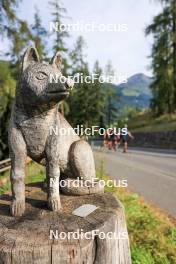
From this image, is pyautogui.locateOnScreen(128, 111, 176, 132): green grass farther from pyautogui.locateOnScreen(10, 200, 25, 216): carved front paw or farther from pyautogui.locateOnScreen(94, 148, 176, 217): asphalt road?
pyautogui.locateOnScreen(10, 200, 25, 216): carved front paw

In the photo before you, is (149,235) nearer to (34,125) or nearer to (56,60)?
(34,125)

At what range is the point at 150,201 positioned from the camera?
24.3 ft

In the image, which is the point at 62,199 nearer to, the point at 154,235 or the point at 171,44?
the point at 154,235

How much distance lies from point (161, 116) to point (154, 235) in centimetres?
2696

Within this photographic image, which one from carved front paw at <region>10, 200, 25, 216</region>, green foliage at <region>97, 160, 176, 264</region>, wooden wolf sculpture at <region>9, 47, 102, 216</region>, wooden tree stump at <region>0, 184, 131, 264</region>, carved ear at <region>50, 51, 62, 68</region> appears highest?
carved ear at <region>50, 51, 62, 68</region>

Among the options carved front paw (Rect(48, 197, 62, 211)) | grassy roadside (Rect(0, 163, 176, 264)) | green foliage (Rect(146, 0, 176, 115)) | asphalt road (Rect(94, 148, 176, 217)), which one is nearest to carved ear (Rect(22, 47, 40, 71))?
carved front paw (Rect(48, 197, 62, 211))

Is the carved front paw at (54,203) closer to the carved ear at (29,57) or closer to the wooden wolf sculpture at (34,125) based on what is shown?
the wooden wolf sculpture at (34,125)

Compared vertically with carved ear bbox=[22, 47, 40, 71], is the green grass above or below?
below

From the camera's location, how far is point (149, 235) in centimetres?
500

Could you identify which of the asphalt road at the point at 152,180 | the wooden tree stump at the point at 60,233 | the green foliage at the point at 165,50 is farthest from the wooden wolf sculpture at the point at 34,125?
the green foliage at the point at 165,50

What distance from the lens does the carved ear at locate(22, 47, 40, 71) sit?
2940mm

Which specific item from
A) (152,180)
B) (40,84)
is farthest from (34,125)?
(152,180)

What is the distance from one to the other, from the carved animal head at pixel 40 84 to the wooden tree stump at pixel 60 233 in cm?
102

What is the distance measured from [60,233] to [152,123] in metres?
29.5
